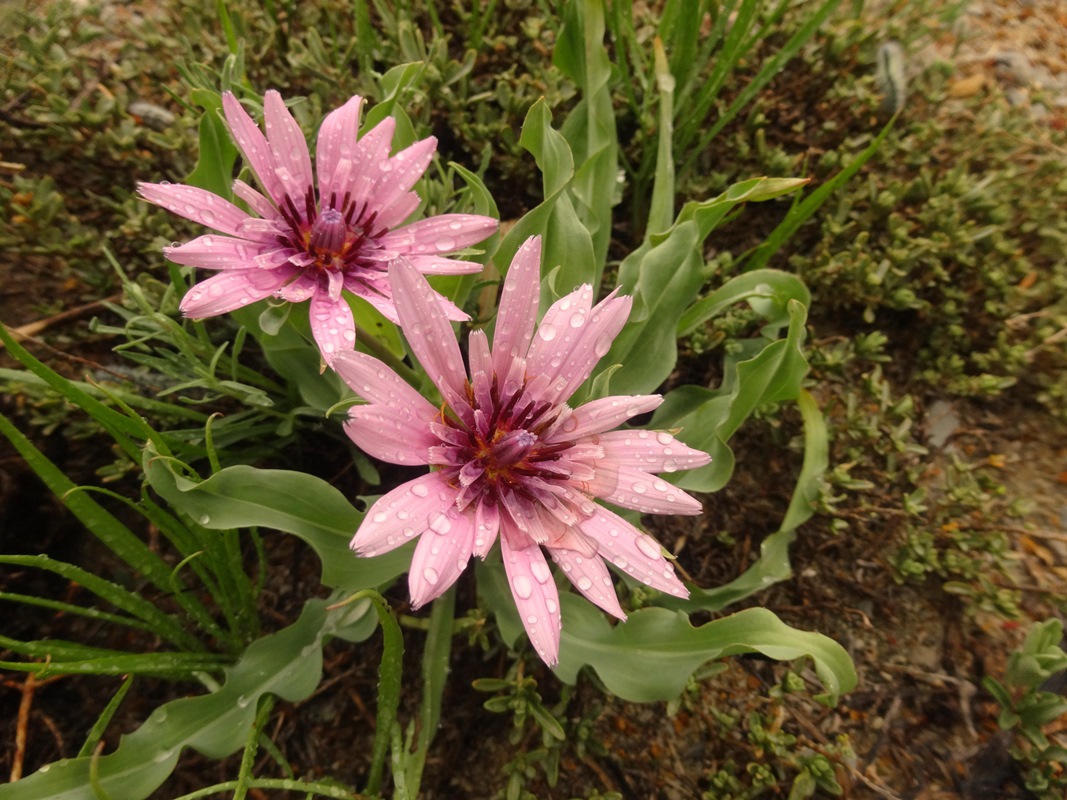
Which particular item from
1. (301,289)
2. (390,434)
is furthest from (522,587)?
(301,289)

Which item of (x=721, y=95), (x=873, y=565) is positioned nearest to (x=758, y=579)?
(x=873, y=565)

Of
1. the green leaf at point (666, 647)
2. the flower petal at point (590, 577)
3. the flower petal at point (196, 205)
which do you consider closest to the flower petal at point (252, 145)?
the flower petal at point (196, 205)

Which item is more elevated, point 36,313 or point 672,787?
point 36,313

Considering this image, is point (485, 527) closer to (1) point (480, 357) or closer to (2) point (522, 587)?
(2) point (522, 587)

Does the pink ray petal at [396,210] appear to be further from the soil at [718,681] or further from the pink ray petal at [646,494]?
the soil at [718,681]

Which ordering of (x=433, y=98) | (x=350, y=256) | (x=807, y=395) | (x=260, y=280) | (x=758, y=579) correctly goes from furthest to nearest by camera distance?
(x=433, y=98), (x=807, y=395), (x=758, y=579), (x=350, y=256), (x=260, y=280)

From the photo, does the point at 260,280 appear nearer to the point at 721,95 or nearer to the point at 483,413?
the point at 483,413

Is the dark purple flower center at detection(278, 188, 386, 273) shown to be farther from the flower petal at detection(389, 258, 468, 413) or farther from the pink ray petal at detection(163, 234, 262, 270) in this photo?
the flower petal at detection(389, 258, 468, 413)
